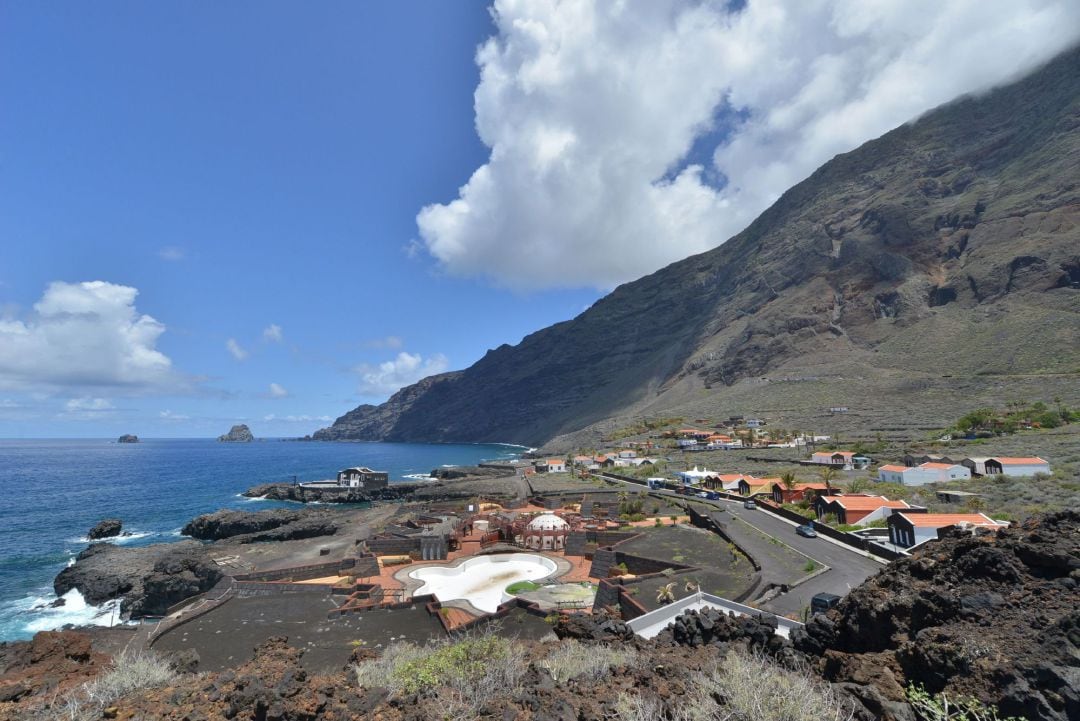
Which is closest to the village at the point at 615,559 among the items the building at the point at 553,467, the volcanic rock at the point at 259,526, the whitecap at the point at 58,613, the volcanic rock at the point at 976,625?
the volcanic rock at the point at 976,625

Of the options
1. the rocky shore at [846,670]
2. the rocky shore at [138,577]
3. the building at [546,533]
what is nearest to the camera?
the rocky shore at [846,670]

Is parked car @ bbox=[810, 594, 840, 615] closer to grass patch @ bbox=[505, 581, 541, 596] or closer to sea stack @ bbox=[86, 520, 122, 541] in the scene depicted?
grass patch @ bbox=[505, 581, 541, 596]

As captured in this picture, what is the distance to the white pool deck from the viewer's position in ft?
46.8

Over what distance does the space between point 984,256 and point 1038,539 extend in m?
117

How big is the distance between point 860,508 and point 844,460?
2327 cm

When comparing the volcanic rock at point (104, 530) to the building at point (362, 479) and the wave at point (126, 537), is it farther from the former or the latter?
the building at point (362, 479)

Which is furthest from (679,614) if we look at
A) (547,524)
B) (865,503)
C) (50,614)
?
(50,614)

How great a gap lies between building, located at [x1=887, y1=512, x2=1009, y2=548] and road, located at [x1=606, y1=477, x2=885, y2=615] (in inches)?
76.3

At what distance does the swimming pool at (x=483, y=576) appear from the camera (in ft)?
78.7

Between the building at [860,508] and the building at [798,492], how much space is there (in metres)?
5.15

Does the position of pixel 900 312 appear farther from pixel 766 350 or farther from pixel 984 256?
pixel 766 350

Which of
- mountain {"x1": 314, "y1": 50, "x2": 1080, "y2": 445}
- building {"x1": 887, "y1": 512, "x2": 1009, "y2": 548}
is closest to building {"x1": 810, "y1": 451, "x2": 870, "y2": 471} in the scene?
mountain {"x1": 314, "y1": 50, "x2": 1080, "y2": 445}

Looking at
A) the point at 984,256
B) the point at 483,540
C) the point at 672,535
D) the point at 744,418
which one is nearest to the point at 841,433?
the point at 744,418

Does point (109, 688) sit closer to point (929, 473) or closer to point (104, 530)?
point (929, 473)
